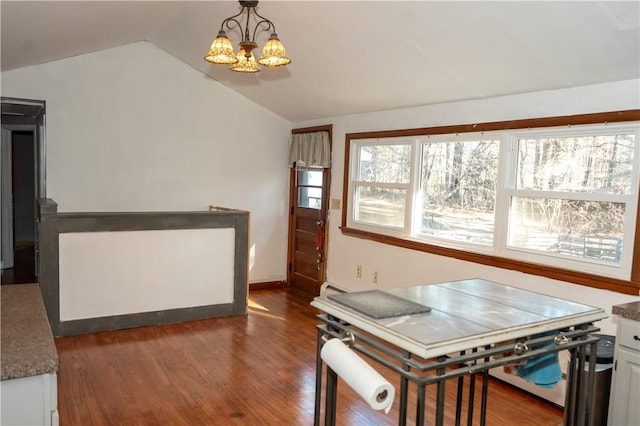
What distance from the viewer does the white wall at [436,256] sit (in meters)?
3.05

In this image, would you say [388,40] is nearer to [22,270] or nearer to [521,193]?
[521,193]

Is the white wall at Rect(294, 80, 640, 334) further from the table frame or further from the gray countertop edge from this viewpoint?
the gray countertop edge

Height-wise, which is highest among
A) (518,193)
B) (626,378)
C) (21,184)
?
(518,193)

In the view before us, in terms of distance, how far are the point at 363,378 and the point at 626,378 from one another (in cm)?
164

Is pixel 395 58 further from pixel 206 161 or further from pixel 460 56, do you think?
pixel 206 161

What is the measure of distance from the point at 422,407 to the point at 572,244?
2198mm

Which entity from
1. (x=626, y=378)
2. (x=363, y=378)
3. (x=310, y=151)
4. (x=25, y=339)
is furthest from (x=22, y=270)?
(x=626, y=378)

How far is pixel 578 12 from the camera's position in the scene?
8.27ft

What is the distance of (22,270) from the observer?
22.2 feet

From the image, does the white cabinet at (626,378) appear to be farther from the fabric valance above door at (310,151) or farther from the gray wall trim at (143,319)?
the fabric valance above door at (310,151)

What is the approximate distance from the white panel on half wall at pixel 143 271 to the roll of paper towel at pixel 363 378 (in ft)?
10.4

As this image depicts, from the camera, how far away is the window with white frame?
3.05 meters

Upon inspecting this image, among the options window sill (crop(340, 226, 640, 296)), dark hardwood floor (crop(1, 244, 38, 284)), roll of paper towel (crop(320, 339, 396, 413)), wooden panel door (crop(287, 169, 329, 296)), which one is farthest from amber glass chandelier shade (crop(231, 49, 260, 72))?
dark hardwood floor (crop(1, 244, 38, 284))

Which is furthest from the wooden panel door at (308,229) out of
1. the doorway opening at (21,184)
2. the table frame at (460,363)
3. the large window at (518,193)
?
the table frame at (460,363)
